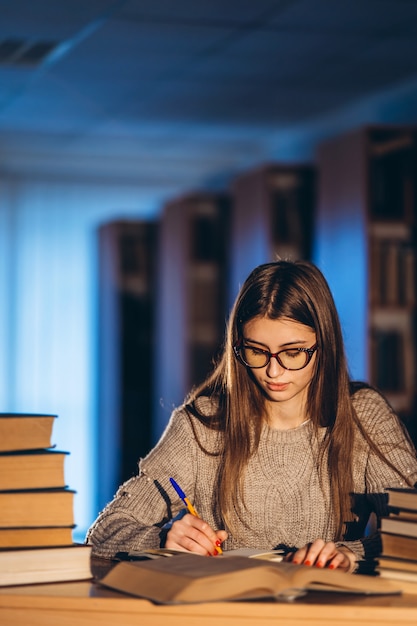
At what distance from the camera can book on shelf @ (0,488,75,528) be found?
66.6 inches

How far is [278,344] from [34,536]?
660mm

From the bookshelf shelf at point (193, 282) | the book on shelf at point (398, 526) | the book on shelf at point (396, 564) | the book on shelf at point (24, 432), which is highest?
the bookshelf shelf at point (193, 282)

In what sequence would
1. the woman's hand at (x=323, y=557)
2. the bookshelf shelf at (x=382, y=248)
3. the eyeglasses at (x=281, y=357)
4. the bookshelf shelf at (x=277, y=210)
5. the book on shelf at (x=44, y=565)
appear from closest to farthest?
the book on shelf at (x=44, y=565) → the woman's hand at (x=323, y=557) → the eyeglasses at (x=281, y=357) → the bookshelf shelf at (x=382, y=248) → the bookshelf shelf at (x=277, y=210)

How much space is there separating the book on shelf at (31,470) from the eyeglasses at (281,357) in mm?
526

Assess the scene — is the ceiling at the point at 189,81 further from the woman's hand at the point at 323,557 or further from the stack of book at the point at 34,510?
the woman's hand at the point at 323,557

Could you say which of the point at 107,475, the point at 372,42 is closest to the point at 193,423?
the point at 372,42

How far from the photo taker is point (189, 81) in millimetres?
5832

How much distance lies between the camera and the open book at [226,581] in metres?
1.49

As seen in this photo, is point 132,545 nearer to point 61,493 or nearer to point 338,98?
point 61,493

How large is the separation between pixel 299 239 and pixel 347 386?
12.9 ft

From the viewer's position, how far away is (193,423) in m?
2.29

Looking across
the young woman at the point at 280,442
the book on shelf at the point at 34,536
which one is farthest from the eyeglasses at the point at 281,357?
the book on shelf at the point at 34,536

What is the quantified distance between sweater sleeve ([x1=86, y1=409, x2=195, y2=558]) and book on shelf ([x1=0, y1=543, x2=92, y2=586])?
0.29m

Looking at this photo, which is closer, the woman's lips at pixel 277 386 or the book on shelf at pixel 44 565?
the book on shelf at pixel 44 565
